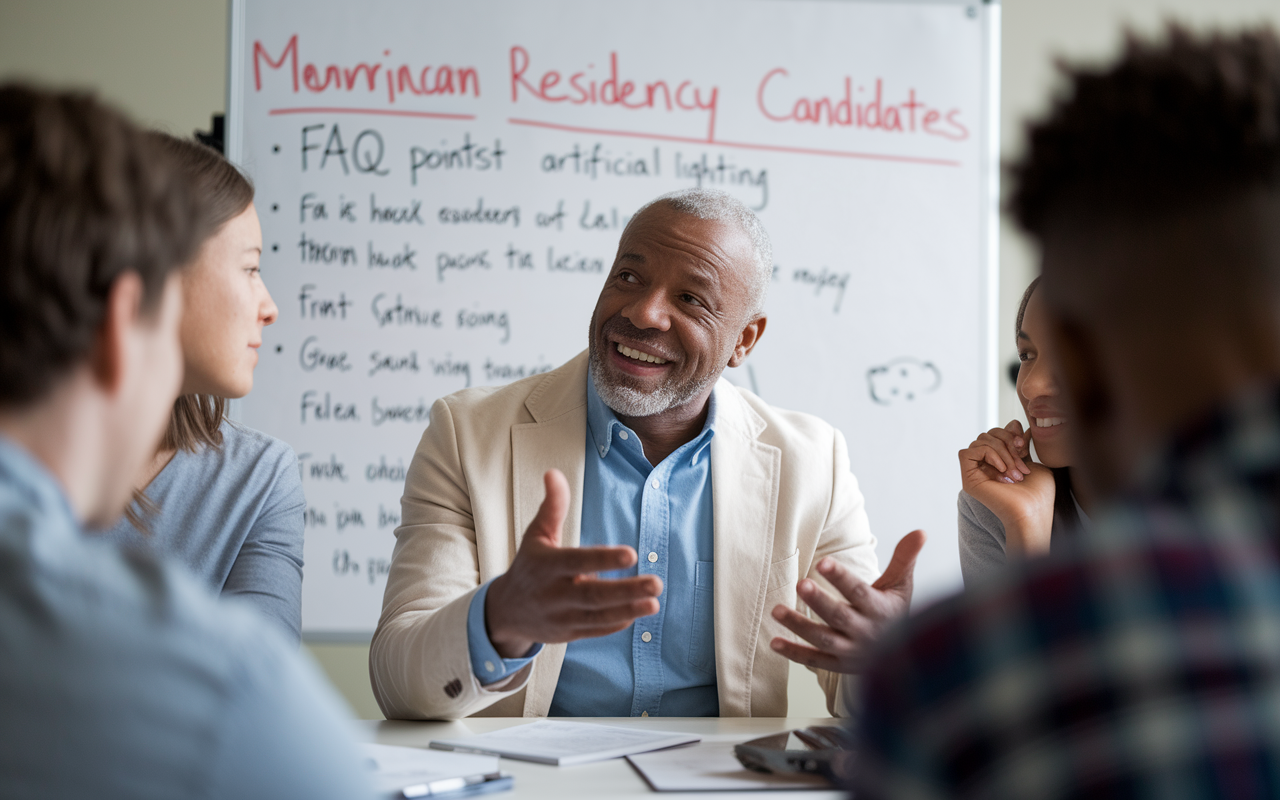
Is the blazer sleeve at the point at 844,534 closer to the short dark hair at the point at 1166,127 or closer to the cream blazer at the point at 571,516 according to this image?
the cream blazer at the point at 571,516

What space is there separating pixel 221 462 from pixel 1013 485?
1518mm

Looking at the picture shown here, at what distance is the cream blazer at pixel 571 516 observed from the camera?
1750 mm

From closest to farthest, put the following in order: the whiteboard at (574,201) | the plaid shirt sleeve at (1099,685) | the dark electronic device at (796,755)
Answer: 1. the plaid shirt sleeve at (1099,685)
2. the dark electronic device at (796,755)
3. the whiteboard at (574,201)

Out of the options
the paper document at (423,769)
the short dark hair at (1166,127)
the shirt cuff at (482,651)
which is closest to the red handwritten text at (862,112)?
the shirt cuff at (482,651)

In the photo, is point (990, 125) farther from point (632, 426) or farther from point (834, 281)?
point (632, 426)

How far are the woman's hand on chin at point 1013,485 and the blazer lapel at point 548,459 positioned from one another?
80 centimetres

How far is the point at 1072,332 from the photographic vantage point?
0.57m

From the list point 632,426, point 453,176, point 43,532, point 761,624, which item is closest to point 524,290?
point 453,176

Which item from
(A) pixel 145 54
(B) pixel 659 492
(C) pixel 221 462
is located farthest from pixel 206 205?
(A) pixel 145 54

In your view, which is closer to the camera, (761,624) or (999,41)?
(761,624)

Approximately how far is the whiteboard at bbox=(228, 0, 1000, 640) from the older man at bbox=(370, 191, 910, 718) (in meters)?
0.65

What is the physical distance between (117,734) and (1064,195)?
0.59 meters

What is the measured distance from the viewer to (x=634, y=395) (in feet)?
6.36

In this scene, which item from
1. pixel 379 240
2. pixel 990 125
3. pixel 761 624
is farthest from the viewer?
pixel 990 125
